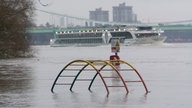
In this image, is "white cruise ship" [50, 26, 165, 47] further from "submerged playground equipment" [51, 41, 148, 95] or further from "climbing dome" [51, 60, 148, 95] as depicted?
"climbing dome" [51, 60, 148, 95]

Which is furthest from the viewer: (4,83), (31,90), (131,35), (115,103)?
(131,35)

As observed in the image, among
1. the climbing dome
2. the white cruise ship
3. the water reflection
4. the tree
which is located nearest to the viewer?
the water reflection

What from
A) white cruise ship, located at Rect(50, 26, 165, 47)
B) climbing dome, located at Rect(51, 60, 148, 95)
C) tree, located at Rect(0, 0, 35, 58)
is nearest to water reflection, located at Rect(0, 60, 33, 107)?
climbing dome, located at Rect(51, 60, 148, 95)

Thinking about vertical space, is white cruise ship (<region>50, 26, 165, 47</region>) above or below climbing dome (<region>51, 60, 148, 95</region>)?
below

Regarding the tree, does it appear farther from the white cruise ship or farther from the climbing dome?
the white cruise ship

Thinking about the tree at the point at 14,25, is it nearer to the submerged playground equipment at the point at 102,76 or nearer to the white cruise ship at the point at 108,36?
the submerged playground equipment at the point at 102,76

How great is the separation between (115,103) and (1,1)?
1461 inches

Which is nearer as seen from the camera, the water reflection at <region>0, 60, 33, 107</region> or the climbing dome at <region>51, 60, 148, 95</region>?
the water reflection at <region>0, 60, 33, 107</region>

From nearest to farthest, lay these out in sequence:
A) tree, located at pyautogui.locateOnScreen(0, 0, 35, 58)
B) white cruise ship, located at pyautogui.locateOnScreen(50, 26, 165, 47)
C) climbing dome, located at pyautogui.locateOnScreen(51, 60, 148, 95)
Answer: climbing dome, located at pyautogui.locateOnScreen(51, 60, 148, 95)
tree, located at pyautogui.locateOnScreen(0, 0, 35, 58)
white cruise ship, located at pyautogui.locateOnScreen(50, 26, 165, 47)

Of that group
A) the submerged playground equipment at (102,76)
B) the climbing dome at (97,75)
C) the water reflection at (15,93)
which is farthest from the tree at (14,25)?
the water reflection at (15,93)

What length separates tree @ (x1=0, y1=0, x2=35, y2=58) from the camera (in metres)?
55.3

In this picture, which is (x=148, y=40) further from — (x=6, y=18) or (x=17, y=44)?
(x=6, y=18)

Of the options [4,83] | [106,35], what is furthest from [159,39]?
[4,83]

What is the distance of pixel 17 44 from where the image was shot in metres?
68.1
